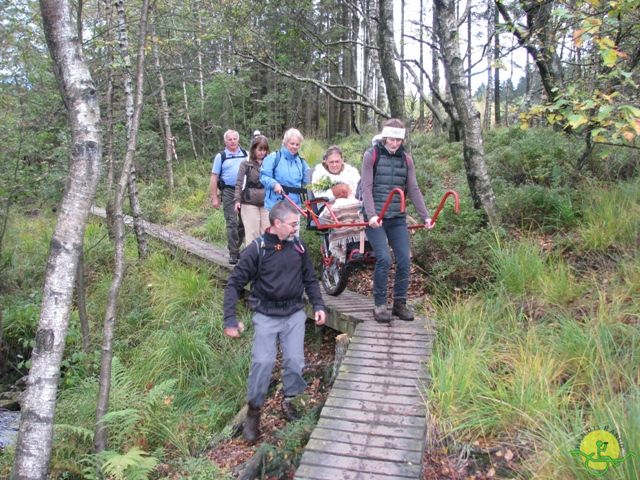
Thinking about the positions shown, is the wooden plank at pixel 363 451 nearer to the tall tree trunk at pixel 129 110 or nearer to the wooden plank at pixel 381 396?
the wooden plank at pixel 381 396

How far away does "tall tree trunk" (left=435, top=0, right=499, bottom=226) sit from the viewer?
6375 mm

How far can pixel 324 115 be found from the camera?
89.0 feet

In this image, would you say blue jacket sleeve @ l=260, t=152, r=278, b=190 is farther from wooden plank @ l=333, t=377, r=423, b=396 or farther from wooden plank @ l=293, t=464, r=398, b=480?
wooden plank @ l=293, t=464, r=398, b=480

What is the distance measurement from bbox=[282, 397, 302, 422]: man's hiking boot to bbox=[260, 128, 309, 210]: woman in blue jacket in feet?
8.70

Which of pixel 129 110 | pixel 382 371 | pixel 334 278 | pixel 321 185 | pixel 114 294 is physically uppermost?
pixel 129 110

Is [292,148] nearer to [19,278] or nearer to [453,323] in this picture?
[453,323]

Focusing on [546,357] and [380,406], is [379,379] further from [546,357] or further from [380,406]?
[546,357]

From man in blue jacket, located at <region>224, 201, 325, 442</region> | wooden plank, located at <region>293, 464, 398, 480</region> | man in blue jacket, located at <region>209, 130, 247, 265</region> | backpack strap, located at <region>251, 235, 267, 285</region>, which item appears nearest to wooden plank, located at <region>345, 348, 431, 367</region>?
man in blue jacket, located at <region>224, 201, 325, 442</region>

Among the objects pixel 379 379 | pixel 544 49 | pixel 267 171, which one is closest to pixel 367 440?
pixel 379 379

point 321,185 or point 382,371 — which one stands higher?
point 321,185

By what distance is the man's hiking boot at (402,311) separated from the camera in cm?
541

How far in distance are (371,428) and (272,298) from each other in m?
1.44

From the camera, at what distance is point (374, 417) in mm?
3871

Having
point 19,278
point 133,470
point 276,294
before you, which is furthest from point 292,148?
point 19,278
